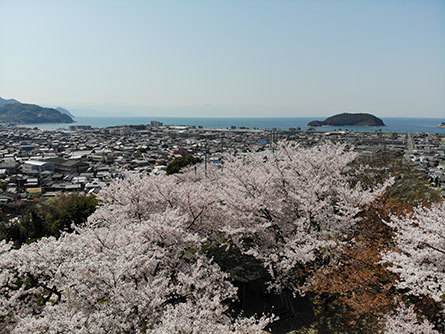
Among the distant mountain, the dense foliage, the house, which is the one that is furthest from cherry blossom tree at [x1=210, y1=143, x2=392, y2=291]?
the distant mountain

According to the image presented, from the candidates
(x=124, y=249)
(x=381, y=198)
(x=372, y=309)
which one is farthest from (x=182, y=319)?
(x=381, y=198)

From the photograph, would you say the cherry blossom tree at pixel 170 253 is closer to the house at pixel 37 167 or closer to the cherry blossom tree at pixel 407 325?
the cherry blossom tree at pixel 407 325

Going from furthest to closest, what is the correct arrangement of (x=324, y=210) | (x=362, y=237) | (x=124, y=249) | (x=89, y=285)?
(x=324, y=210)
(x=362, y=237)
(x=124, y=249)
(x=89, y=285)

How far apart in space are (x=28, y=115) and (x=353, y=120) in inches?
7076

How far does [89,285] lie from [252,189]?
18.6 ft

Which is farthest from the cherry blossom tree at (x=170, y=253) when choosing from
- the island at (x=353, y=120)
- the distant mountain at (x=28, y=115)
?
the distant mountain at (x=28, y=115)

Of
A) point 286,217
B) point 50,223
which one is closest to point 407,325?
point 286,217

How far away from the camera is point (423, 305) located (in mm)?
6398

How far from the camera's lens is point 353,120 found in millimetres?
135750

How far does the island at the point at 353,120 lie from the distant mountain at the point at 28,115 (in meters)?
156

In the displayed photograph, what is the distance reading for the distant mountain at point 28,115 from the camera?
16288 centimetres

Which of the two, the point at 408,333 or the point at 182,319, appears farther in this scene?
the point at 408,333

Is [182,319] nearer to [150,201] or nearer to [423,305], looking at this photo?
[423,305]

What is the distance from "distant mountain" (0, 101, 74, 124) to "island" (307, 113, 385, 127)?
15586 cm
